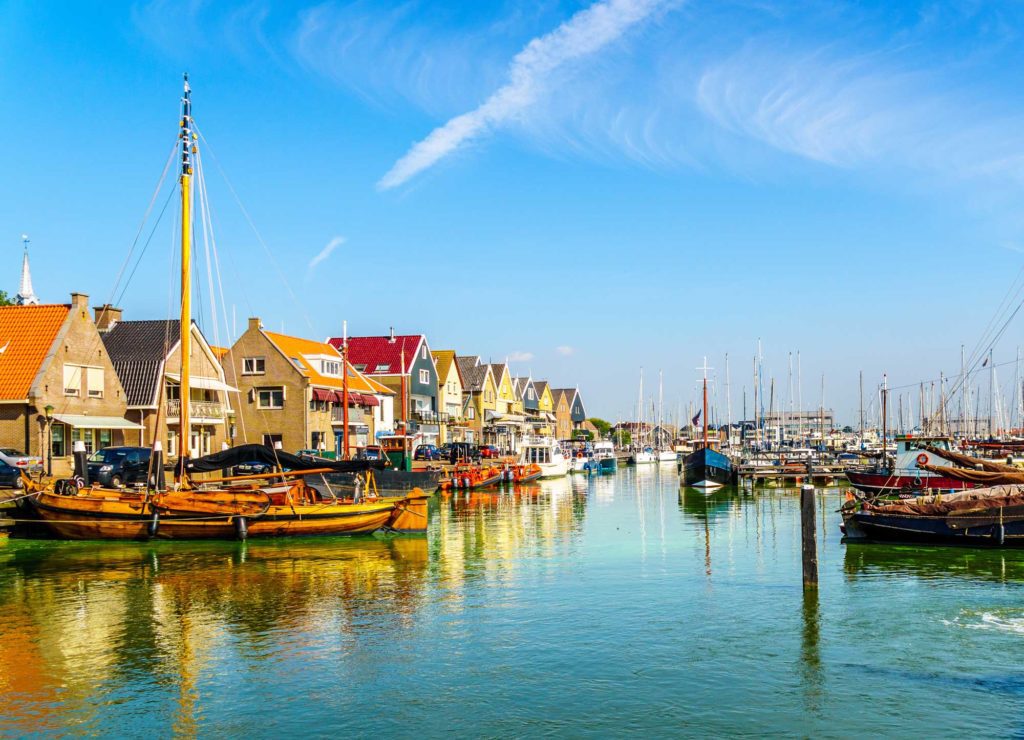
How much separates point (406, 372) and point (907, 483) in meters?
48.1

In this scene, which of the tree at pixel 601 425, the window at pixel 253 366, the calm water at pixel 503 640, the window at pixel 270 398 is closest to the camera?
the calm water at pixel 503 640

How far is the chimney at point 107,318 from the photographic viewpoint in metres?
61.9

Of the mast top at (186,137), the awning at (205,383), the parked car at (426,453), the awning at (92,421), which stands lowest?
the parked car at (426,453)

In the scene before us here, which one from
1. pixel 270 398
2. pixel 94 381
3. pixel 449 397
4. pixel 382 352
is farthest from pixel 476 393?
pixel 94 381

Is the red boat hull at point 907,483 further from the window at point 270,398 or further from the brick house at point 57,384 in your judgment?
the brick house at point 57,384

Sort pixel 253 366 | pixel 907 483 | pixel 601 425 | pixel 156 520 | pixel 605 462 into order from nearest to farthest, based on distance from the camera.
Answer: pixel 156 520, pixel 907 483, pixel 253 366, pixel 605 462, pixel 601 425

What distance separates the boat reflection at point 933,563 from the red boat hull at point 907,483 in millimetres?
9478

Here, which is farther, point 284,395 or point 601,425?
point 601,425

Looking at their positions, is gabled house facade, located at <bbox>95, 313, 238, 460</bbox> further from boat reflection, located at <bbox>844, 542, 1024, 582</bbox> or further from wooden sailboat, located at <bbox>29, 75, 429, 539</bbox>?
boat reflection, located at <bbox>844, 542, 1024, 582</bbox>

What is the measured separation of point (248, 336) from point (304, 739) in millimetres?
58016

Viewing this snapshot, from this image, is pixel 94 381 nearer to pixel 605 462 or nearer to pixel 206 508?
pixel 206 508

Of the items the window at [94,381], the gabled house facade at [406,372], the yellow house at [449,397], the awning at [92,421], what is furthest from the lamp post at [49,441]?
the yellow house at [449,397]

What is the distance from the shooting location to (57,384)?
4822 cm

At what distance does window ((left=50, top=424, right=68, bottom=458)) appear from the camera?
47719 millimetres
